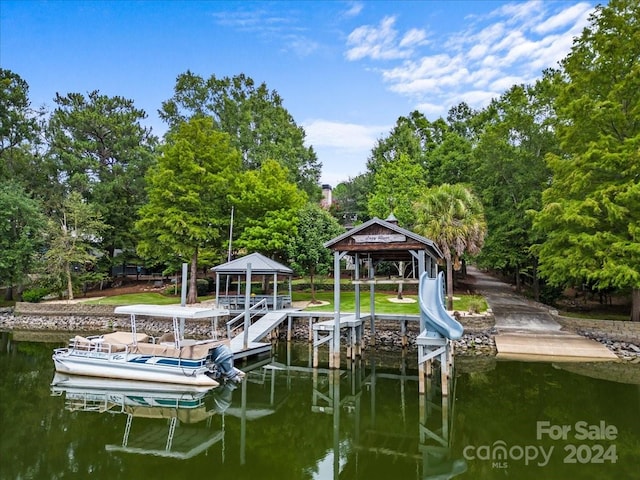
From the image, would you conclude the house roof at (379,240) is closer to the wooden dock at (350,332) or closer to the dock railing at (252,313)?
the wooden dock at (350,332)

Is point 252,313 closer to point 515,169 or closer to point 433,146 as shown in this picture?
point 515,169

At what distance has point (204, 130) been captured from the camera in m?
29.6

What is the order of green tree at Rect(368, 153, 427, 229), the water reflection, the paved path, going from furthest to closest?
green tree at Rect(368, 153, 427, 229), the paved path, the water reflection

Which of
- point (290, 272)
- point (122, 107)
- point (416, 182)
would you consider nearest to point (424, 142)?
point (416, 182)

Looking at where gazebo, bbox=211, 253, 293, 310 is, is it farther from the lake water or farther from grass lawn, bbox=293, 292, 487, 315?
the lake water

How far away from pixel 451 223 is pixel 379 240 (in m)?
8.04

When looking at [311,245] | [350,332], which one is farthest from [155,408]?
[311,245]

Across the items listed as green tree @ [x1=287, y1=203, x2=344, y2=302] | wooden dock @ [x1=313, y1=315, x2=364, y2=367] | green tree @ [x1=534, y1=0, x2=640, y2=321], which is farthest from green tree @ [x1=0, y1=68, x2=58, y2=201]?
green tree @ [x1=534, y1=0, x2=640, y2=321]

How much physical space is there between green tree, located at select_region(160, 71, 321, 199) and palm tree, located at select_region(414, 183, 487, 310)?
1661cm

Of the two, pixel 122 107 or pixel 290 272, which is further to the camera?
pixel 122 107

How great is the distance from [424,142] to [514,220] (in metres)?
15.0

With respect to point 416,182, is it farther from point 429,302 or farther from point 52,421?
point 52,421

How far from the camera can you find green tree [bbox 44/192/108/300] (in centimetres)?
2772

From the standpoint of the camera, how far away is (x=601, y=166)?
17.9 metres
